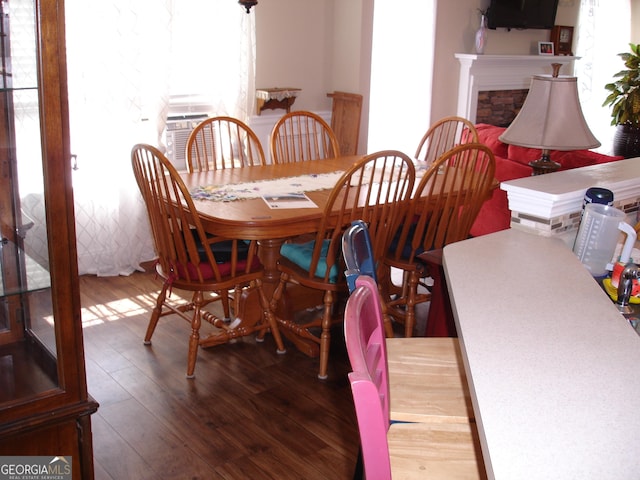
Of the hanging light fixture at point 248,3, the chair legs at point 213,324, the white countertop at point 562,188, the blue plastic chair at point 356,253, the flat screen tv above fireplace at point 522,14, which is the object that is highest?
the flat screen tv above fireplace at point 522,14

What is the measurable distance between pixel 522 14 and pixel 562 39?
0.83 meters

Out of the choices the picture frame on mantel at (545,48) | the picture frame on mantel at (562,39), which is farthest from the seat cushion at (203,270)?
the picture frame on mantel at (562,39)

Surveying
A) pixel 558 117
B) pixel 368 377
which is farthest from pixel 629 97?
pixel 368 377

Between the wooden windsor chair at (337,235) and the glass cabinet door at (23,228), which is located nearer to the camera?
the glass cabinet door at (23,228)

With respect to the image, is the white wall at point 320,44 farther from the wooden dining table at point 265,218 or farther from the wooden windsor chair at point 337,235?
the wooden windsor chair at point 337,235

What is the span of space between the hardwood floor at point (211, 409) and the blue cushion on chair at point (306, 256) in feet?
1.39

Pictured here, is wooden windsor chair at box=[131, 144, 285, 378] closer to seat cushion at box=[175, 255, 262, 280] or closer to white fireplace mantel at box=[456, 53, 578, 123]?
seat cushion at box=[175, 255, 262, 280]

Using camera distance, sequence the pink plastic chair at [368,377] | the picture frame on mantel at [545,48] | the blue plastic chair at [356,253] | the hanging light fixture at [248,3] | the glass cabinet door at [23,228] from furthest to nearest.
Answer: the picture frame on mantel at [545,48] → the hanging light fixture at [248,3] → the blue plastic chair at [356,253] → the glass cabinet door at [23,228] → the pink plastic chair at [368,377]

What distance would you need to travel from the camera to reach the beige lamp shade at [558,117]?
252 cm

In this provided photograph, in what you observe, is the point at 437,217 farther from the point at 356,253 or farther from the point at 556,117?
the point at 356,253

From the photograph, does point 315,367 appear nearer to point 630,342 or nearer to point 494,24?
point 630,342

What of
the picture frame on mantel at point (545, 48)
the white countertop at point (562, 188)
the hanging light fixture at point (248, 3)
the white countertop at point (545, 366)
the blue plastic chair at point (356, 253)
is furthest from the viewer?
the picture frame on mantel at point (545, 48)

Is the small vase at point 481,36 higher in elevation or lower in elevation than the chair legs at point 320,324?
higher

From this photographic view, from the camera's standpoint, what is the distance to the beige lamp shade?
2521 millimetres
